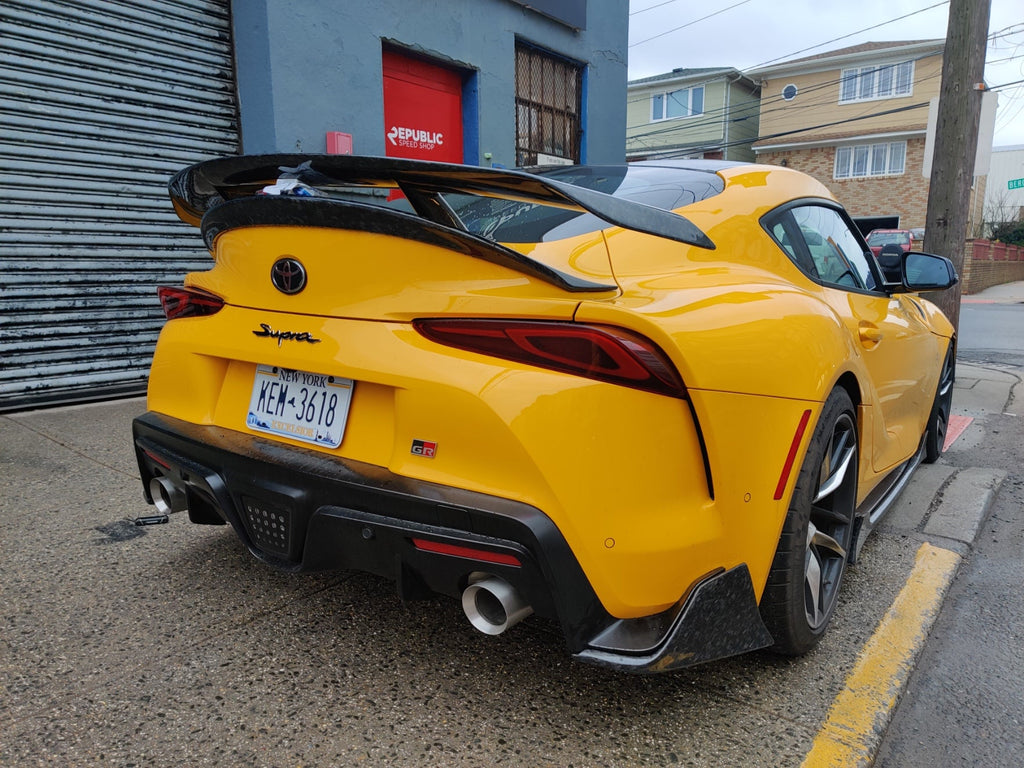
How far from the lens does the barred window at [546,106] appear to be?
8797 millimetres

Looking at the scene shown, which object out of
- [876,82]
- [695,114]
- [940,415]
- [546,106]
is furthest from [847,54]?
[940,415]

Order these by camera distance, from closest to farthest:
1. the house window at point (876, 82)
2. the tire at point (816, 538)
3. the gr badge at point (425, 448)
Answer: the gr badge at point (425, 448)
the tire at point (816, 538)
the house window at point (876, 82)

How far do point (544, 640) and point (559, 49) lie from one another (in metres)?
8.42

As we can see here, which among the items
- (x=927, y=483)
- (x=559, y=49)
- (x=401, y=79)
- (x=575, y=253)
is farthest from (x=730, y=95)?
(x=575, y=253)

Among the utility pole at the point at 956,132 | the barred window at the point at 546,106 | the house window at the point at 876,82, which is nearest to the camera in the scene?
the utility pole at the point at 956,132

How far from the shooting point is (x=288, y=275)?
1.89 m

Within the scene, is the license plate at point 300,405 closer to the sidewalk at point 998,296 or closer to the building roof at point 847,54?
the sidewalk at point 998,296

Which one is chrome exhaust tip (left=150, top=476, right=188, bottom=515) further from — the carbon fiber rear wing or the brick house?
the brick house

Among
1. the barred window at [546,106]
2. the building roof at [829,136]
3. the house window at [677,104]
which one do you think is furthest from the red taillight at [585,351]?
the house window at [677,104]

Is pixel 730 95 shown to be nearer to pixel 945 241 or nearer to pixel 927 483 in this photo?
pixel 945 241

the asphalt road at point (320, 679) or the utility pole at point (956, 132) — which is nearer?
the asphalt road at point (320, 679)

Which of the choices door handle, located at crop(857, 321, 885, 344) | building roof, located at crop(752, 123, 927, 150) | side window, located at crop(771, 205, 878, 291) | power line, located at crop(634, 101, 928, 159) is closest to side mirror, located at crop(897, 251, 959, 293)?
side window, located at crop(771, 205, 878, 291)

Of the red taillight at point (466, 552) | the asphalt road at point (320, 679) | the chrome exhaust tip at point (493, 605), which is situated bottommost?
the asphalt road at point (320, 679)

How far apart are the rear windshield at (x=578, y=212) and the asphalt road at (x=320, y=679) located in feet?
4.09
